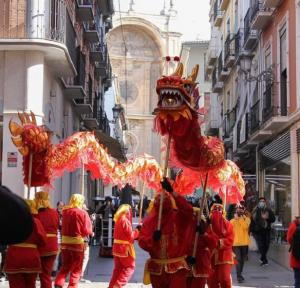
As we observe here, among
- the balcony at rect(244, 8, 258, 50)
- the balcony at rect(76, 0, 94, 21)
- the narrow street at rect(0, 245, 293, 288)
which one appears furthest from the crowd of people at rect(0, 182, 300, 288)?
the balcony at rect(244, 8, 258, 50)

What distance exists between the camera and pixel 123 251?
11.5 meters

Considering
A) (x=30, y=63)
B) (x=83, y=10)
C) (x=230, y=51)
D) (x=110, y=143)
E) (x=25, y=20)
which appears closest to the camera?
(x=30, y=63)

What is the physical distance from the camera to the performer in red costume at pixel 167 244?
278 inches

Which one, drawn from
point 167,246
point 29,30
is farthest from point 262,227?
point 167,246

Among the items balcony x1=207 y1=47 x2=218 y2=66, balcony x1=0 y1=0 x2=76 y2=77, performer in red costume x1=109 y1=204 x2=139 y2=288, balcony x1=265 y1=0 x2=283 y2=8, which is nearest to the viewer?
performer in red costume x1=109 y1=204 x2=139 y2=288

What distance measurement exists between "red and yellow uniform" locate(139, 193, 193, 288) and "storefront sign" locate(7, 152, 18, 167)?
29.8 feet

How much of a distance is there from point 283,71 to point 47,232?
1142cm

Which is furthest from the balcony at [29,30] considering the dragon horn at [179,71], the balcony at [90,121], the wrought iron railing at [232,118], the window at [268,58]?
the wrought iron railing at [232,118]

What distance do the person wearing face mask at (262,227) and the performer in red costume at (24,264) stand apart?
1011 cm

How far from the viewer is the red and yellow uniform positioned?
7059mm

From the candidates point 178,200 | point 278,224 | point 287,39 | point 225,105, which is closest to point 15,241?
point 178,200

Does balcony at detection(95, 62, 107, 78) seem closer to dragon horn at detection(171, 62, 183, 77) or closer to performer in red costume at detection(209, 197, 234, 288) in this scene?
performer in red costume at detection(209, 197, 234, 288)

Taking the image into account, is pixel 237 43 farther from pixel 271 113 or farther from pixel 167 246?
pixel 167 246

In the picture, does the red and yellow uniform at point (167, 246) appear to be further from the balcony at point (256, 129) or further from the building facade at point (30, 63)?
the balcony at point (256, 129)
